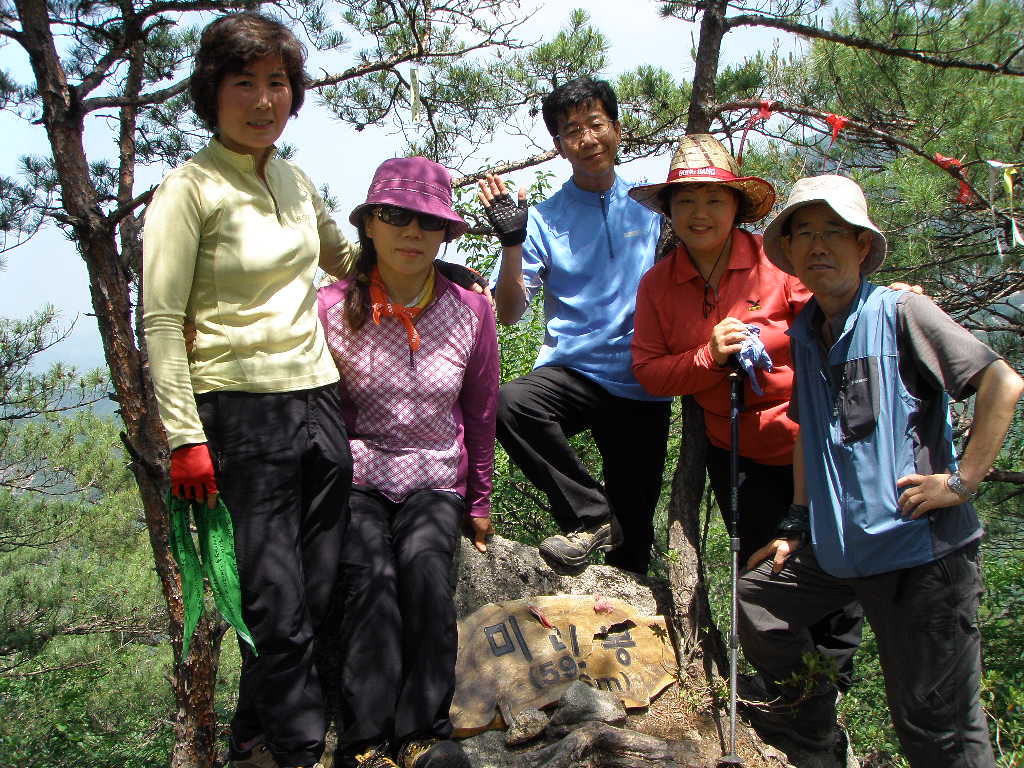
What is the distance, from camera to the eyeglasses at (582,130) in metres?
3.95

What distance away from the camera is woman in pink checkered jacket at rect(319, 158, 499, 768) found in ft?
9.85

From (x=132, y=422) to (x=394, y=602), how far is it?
3205 millimetres

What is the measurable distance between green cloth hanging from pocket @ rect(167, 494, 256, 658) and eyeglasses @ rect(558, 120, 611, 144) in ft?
7.52

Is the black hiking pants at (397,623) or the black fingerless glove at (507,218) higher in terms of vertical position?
the black fingerless glove at (507,218)

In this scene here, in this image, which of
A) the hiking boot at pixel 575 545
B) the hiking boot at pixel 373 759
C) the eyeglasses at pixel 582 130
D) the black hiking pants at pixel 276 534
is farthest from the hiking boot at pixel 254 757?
the eyeglasses at pixel 582 130

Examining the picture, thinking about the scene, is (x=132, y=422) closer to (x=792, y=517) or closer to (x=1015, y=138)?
(x=792, y=517)

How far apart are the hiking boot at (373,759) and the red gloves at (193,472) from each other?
0.99 metres

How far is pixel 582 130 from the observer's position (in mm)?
3955

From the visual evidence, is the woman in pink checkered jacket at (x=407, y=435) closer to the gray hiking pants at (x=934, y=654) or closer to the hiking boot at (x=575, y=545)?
the hiking boot at (x=575, y=545)

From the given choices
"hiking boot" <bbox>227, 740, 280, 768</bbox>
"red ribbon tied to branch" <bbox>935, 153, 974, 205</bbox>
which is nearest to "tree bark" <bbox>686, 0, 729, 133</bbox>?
"red ribbon tied to branch" <bbox>935, 153, 974, 205</bbox>

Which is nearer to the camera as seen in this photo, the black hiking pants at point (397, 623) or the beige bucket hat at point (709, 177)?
the black hiking pants at point (397, 623)

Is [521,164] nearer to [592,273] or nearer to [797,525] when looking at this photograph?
[592,273]

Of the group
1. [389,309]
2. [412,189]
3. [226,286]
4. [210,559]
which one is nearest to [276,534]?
[210,559]

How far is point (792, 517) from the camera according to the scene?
10.2ft
